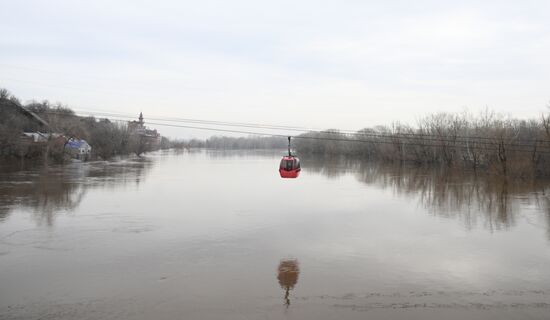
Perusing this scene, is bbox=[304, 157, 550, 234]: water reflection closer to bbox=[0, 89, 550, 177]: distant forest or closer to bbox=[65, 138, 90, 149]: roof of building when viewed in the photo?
bbox=[0, 89, 550, 177]: distant forest

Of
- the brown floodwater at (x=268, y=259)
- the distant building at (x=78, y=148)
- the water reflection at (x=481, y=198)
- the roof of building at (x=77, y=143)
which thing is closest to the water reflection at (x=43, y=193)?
the brown floodwater at (x=268, y=259)

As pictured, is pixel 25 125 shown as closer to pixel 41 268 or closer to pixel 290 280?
pixel 41 268

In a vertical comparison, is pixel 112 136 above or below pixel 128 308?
above

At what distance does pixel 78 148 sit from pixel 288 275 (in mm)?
73463

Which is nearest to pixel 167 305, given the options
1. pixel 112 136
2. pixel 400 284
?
pixel 400 284

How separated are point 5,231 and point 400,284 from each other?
55.1ft

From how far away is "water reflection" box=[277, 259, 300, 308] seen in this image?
40.5 feet

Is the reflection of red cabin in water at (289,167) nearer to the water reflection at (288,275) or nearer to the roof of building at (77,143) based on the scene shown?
the water reflection at (288,275)

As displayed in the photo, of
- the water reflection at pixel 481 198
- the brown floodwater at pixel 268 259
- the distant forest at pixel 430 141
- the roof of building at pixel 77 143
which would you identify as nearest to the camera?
the brown floodwater at pixel 268 259

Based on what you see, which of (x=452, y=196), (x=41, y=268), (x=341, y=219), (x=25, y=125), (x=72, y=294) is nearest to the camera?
(x=72, y=294)

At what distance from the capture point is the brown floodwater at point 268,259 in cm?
1112

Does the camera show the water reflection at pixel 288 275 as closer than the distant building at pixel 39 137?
Yes

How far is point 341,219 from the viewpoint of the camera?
23.2 metres

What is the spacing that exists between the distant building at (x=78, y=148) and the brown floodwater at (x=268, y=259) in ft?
156
